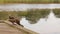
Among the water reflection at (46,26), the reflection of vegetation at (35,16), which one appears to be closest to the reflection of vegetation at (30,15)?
the reflection of vegetation at (35,16)

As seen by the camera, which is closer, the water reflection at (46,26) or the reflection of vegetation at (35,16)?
the water reflection at (46,26)

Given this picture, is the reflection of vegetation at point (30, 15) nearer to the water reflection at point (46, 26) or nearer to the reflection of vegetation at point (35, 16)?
the reflection of vegetation at point (35, 16)

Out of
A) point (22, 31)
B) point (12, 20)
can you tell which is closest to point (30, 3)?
point (12, 20)

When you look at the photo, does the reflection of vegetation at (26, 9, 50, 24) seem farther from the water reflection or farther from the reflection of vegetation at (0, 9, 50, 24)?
the water reflection

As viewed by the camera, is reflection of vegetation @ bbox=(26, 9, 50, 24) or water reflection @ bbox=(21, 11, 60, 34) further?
reflection of vegetation @ bbox=(26, 9, 50, 24)

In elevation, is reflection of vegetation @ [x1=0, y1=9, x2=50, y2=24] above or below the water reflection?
above

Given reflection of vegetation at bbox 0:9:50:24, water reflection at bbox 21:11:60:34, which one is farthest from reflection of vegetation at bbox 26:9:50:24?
water reflection at bbox 21:11:60:34

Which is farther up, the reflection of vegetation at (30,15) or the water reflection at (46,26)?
the reflection of vegetation at (30,15)

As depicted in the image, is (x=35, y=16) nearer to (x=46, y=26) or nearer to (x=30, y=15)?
(x=30, y=15)

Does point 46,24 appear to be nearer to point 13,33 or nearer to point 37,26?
point 37,26

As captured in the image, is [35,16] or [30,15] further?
[30,15]

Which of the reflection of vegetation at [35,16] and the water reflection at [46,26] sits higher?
the reflection of vegetation at [35,16]

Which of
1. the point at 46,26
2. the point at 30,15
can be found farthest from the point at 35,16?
the point at 46,26

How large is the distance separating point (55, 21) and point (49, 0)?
84.5 inches
